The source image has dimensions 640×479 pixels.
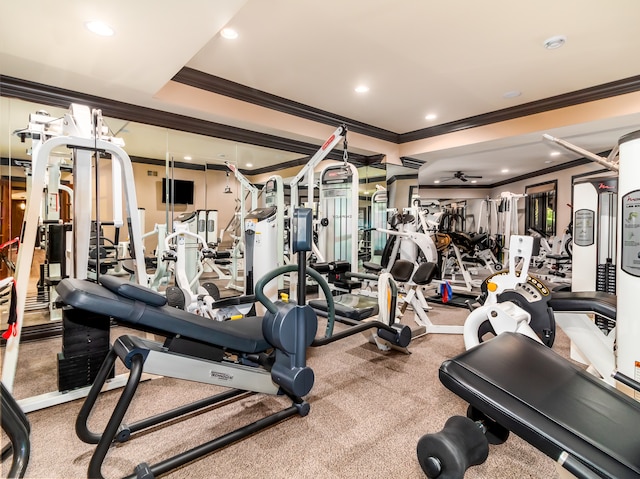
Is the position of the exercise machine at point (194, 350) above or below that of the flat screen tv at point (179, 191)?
below

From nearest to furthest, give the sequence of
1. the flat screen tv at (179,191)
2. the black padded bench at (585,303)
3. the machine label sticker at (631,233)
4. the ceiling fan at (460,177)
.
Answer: the machine label sticker at (631,233)
the black padded bench at (585,303)
the flat screen tv at (179,191)
the ceiling fan at (460,177)

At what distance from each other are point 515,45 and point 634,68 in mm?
1513

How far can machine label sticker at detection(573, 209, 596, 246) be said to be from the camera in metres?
3.47

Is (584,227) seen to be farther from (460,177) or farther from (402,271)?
(460,177)

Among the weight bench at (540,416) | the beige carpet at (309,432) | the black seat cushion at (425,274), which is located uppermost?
the black seat cushion at (425,274)

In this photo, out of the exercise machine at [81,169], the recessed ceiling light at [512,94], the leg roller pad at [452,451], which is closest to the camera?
the leg roller pad at [452,451]

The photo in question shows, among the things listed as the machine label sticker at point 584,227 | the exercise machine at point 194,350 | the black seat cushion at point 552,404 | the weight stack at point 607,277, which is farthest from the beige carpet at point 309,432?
the machine label sticker at point 584,227

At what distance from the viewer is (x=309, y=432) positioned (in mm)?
1865

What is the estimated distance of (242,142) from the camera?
4.63 meters

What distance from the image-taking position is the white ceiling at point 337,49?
2.28 meters

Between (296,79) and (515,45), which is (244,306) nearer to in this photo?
(296,79)

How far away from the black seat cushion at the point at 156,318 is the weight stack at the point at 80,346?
864mm

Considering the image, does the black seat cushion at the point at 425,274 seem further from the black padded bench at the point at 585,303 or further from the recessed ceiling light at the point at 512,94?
the recessed ceiling light at the point at 512,94

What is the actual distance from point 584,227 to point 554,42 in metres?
1.79
